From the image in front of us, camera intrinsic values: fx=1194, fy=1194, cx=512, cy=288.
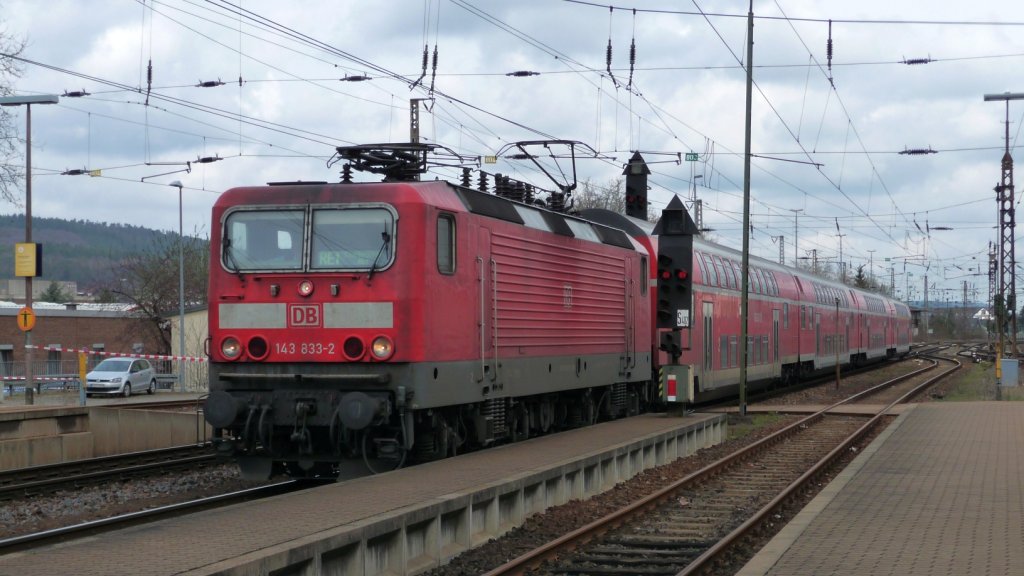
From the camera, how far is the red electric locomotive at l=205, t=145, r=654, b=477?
1310 cm

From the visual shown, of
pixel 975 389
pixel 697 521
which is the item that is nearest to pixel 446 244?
pixel 697 521

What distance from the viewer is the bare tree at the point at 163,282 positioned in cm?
5794

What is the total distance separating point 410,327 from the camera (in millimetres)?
13109

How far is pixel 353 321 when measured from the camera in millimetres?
13258

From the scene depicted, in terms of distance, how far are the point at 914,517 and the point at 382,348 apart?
228 inches

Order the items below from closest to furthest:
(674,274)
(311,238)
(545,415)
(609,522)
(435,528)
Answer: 1. (435,528)
2. (609,522)
3. (311,238)
4. (545,415)
5. (674,274)

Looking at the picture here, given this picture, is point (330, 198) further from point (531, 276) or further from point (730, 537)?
point (730, 537)

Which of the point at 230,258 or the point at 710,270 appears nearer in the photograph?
the point at 230,258

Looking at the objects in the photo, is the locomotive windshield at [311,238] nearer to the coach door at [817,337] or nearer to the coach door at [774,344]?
the coach door at [774,344]

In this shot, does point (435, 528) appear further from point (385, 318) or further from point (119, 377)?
point (119, 377)

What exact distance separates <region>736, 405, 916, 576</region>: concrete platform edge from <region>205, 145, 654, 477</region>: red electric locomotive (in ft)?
13.9

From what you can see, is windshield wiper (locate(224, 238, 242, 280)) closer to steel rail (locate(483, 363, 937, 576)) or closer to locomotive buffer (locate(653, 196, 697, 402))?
steel rail (locate(483, 363, 937, 576))

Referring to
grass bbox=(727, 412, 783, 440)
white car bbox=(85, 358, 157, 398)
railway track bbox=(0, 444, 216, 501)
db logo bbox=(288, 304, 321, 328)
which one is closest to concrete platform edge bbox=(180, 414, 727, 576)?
db logo bbox=(288, 304, 321, 328)

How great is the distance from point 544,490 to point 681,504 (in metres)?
2.21
